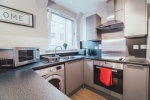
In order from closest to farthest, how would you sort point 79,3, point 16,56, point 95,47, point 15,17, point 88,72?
point 16,56
point 15,17
point 88,72
point 79,3
point 95,47

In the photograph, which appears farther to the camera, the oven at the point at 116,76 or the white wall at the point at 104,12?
the white wall at the point at 104,12

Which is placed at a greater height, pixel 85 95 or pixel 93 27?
pixel 93 27

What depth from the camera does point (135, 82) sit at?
131cm

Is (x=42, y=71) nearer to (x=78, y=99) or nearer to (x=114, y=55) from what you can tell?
(x=78, y=99)

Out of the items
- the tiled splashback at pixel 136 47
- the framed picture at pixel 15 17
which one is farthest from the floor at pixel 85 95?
the framed picture at pixel 15 17

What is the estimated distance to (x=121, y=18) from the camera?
6.32ft

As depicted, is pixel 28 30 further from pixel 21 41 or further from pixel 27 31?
pixel 21 41

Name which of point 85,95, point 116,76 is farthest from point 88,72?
point 116,76

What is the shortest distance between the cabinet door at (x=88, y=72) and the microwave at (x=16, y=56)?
47.4 inches

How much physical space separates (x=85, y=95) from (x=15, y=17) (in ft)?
7.04

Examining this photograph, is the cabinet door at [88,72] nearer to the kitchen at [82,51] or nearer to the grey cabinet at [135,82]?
the kitchen at [82,51]

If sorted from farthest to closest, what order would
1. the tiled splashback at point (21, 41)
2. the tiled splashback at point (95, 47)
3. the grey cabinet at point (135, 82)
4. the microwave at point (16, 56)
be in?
the tiled splashback at point (95, 47)
the tiled splashback at point (21, 41)
the grey cabinet at point (135, 82)
the microwave at point (16, 56)

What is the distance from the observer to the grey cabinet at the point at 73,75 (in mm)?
1683

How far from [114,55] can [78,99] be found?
1.37m
